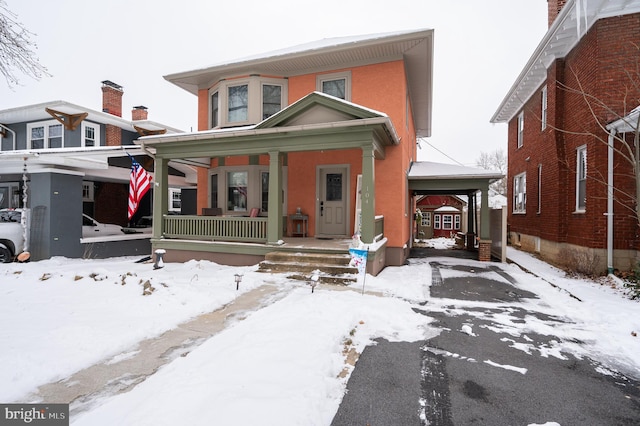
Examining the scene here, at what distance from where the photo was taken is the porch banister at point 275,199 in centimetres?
870

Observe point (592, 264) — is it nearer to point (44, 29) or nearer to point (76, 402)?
point (76, 402)

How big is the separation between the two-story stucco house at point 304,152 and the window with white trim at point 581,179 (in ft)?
7.67

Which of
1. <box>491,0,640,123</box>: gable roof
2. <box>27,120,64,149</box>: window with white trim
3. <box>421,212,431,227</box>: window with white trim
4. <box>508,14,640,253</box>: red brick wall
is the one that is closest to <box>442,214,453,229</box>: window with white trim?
<box>421,212,431,227</box>: window with white trim

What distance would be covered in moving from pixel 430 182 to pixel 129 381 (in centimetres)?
1082

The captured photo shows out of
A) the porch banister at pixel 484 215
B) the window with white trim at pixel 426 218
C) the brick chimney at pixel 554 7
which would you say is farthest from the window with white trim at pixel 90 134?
the window with white trim at pixel 426 218

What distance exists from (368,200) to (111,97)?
639 inches

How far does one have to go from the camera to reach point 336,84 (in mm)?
10805

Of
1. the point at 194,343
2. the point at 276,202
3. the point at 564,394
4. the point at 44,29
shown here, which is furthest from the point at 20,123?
the point at 564,394

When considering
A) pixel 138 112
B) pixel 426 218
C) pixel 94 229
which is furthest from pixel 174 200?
pixel 426 218

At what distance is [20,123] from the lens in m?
15.8

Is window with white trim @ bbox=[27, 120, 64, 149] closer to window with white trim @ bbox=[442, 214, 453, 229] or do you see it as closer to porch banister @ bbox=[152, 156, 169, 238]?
porch banister @ bbox=[152, 156, 169, 238]

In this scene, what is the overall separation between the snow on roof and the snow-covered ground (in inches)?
170

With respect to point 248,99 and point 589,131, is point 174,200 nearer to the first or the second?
point 248,99

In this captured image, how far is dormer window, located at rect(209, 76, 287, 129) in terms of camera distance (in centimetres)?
1124
